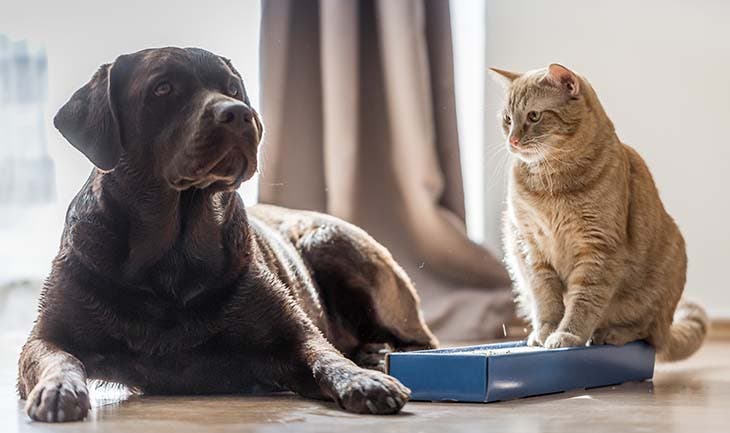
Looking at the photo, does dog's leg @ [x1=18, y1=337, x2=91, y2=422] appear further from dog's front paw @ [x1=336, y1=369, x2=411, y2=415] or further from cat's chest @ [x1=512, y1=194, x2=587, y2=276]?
cat's chest @ [x1=512, y1=194, x2=587, y2=276]

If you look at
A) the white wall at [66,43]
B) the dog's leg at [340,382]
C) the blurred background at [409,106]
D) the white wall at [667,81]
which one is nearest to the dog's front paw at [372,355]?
the dog's leg at [340,382]

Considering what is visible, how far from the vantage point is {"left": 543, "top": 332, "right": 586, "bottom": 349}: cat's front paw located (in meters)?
2.16

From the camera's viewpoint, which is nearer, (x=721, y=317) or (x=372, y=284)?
(x=372, y=284)

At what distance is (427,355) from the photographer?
1896mm

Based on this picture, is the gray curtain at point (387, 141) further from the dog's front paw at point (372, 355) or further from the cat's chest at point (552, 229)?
the cat's chest at point (552, 229)

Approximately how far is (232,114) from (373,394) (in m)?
0.51

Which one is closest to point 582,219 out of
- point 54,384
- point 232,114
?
point 232,114

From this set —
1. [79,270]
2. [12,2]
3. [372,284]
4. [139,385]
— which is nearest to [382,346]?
[372,284]

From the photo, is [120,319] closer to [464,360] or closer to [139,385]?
[139,385]

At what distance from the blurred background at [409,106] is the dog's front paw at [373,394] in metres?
1.84

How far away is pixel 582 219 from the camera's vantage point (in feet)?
7.45

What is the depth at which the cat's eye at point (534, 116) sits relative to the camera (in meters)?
2.32

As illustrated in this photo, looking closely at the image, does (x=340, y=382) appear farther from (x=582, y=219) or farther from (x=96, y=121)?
(x=582, y=219)

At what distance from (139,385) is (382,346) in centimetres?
67
